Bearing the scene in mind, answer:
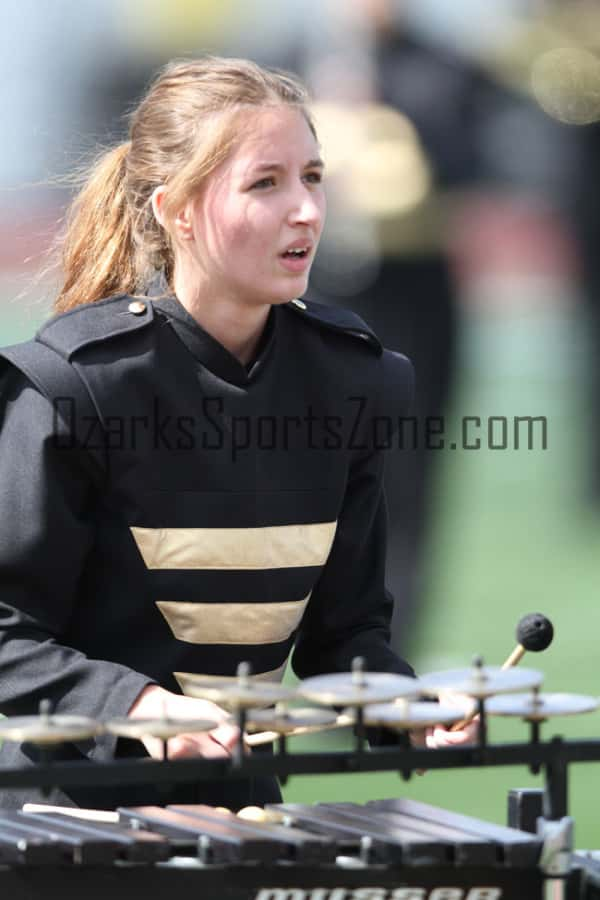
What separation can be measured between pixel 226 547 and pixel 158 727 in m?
0.57

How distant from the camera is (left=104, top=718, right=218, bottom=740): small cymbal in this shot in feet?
7.93

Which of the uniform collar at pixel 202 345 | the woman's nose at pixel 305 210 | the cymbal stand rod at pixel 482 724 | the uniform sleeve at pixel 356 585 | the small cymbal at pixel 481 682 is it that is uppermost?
the woman's nose at pixel 305 210

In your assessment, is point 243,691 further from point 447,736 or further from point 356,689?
point 447,736

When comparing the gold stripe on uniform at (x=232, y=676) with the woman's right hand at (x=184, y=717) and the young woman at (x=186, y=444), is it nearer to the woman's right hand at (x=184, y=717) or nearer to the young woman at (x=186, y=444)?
Result: the young woman at (x=186, y=444)

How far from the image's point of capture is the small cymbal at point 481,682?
2.45 m

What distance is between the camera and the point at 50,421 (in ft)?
9.33

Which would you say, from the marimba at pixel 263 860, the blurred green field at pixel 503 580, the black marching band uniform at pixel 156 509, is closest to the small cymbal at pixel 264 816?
the marimba at pixel 263 860

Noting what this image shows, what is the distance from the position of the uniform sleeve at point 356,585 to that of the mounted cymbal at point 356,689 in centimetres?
64

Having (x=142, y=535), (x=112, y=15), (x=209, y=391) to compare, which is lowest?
(x=142, y=535)

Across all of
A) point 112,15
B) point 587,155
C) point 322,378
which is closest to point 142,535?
point 322,378

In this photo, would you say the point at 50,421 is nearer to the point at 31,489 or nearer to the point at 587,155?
the point at 31,489

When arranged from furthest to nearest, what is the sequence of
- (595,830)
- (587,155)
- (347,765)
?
(587,155)
(595,830)
(347,765)

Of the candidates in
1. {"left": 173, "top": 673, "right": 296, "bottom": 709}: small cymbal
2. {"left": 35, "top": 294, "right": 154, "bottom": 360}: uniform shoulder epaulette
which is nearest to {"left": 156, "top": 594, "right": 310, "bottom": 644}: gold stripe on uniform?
{"left": 35, "top": 294, "right": 154, "bottom": 360}: uniform shoulder epaulette

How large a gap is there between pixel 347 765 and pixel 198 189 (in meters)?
0.95
